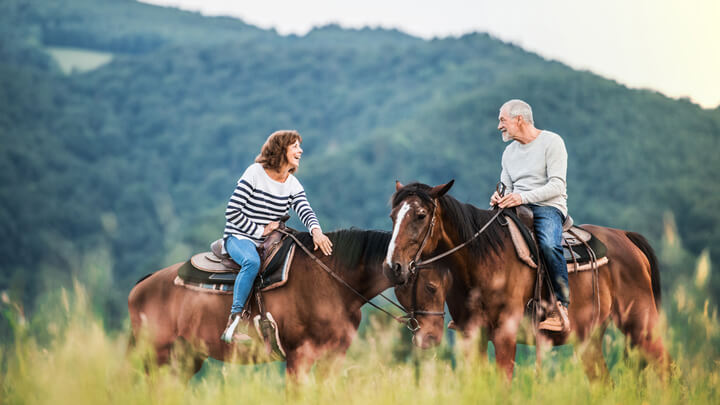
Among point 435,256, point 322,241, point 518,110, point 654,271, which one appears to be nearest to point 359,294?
point 322,241

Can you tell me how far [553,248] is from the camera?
19.5 ft

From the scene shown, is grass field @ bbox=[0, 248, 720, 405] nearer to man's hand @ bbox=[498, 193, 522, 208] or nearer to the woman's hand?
the woman's hand

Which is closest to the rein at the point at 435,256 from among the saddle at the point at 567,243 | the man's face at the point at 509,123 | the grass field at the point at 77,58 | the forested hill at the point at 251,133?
the saddle at the point at 567,243

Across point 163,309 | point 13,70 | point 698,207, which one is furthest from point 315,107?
point 163,309

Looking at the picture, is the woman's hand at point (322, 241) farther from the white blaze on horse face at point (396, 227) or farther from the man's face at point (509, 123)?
the man's face at point (509, 123)

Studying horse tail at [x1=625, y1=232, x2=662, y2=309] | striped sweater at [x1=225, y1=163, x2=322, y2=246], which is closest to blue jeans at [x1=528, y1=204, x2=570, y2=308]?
horse tail at [x1=625, y1=232, x2=662, y2=309]

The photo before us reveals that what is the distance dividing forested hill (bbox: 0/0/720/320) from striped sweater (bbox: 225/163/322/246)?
155 feet

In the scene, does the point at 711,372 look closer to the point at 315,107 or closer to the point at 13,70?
the point at 13,70

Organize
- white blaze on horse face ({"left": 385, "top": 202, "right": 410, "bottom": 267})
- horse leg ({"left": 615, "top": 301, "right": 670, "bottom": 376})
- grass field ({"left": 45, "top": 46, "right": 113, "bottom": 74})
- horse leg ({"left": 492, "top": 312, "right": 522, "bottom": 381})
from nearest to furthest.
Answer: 1. white blaze on horse face ({"left": 385, "top": 202, "right": 410, "bottom": 267})
2. horse leg ({"left": 492, "top": 312, "right": 522, "bottom": 381})
3. horse leg ({"left": 615, "top": 301, "right": 670, "bottom": 376})
4. grass field ({"left": 45, "top": 46, "right": 113, "bottom": 74})

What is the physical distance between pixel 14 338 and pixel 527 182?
4.24 meters

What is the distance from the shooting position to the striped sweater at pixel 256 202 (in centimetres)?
611

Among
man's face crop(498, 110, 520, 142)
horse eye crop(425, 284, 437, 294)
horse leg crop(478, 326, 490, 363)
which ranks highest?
man's face crop(498, 110, 520, 142)

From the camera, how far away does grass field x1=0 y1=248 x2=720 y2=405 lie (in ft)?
14.4

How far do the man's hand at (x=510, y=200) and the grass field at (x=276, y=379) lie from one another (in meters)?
1.31
